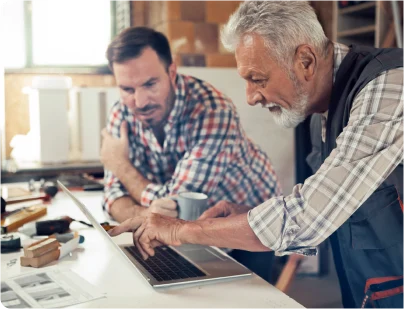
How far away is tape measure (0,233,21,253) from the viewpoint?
1223 millimetres

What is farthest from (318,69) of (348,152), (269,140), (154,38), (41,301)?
(269,140)

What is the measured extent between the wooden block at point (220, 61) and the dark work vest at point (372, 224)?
1684mm

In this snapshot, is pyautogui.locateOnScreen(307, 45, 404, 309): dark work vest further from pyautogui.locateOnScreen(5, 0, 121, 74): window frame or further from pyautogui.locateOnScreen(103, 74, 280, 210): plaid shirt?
pyautogui.locateOnScreen(5, 0, 121, 74): window frame

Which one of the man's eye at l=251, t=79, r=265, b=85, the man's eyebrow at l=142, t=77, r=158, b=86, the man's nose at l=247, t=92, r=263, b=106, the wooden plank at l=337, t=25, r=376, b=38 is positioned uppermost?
the wooden plank at l=337, t=25, r=376, b=38

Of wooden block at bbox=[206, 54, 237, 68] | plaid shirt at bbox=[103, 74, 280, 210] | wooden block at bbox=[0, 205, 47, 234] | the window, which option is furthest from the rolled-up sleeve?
the window

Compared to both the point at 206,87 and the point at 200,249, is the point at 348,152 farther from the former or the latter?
the point at 206,87

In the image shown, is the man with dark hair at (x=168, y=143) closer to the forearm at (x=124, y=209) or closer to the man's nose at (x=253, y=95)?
the forearm at (x=124, y=209)

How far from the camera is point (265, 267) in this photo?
167 centimetres

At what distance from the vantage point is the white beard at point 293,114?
117 cm

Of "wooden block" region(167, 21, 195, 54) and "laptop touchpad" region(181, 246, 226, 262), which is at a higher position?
"wooden block" region(167, 21, 195, 54)

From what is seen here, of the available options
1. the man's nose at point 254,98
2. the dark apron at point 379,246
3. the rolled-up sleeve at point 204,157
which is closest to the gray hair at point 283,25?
the man's nose at point 254,98

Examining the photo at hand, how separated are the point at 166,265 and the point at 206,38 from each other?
6.17 feet

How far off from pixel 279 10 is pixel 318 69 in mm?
162

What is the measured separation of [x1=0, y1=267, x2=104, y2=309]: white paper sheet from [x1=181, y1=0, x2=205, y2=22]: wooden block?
1.95 m
